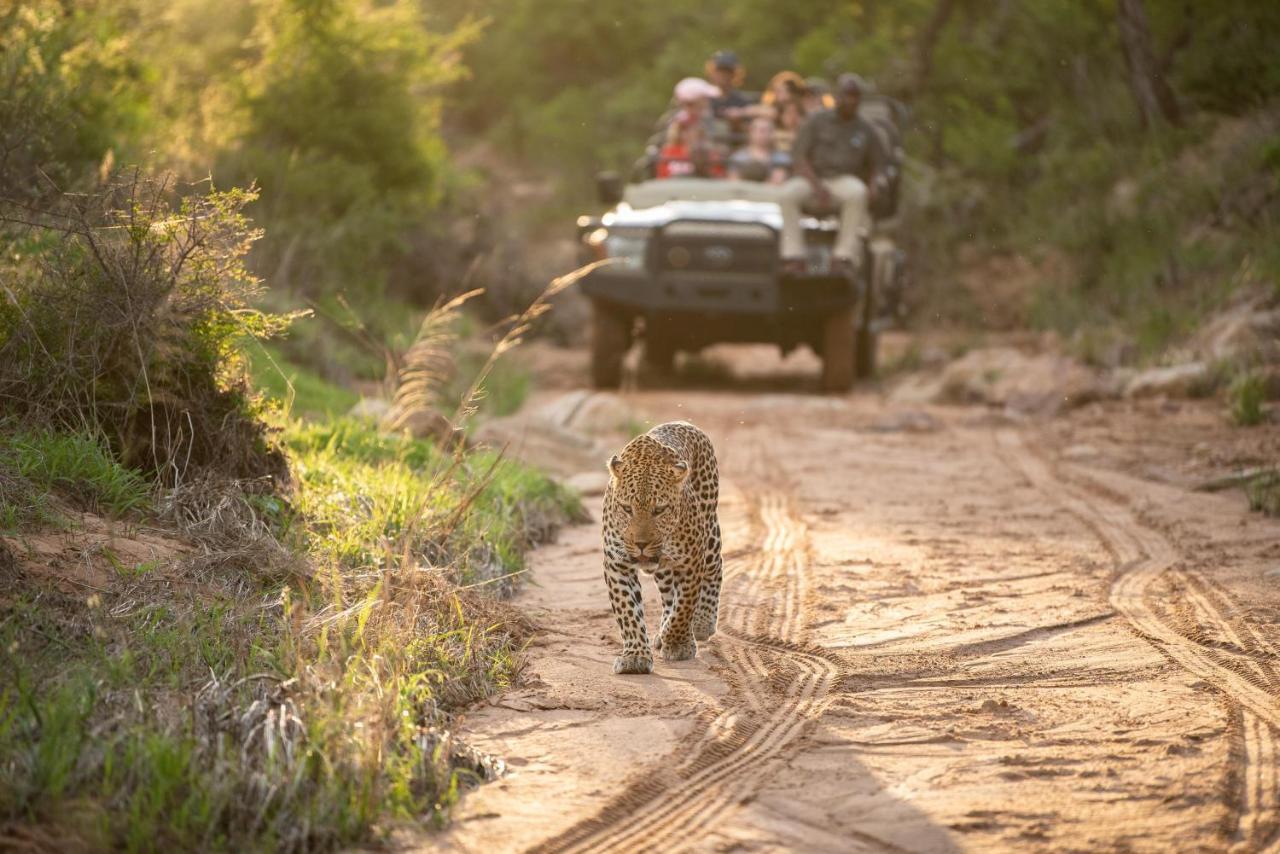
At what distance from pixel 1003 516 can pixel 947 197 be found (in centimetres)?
1489

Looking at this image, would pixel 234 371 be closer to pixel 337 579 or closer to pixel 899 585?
pixel 337 579

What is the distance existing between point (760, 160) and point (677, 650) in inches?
401

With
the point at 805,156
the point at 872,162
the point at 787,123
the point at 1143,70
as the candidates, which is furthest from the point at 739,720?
the point at 1143,70

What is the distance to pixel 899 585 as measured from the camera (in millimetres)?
7652

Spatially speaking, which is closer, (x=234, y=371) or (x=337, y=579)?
(x=337, y=579)

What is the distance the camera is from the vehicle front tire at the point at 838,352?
50.4ft

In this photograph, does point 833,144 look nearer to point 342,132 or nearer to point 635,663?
point 342,132

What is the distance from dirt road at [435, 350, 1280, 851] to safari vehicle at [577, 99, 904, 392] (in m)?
4.74

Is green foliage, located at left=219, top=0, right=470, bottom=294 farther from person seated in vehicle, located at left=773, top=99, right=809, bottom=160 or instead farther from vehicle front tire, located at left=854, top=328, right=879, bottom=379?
vehicle front tire, located at left=854, top=328, right=879, bottom=379

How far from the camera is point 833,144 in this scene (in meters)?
15.6

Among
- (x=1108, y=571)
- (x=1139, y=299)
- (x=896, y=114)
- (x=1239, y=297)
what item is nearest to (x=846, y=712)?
(x=1108, y=571)

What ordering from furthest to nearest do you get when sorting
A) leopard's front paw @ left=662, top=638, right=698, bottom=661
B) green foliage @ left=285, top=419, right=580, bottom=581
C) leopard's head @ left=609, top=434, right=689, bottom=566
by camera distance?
1. green foliage @ left=285, top=419, right=580, bottom=581
2. leopard's front paw @ left=662, top=638, right=698, bottom=661
3. leopard's head @ left=609, top=434, right=689, bottom=566

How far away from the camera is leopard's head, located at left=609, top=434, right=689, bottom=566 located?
5828 mm

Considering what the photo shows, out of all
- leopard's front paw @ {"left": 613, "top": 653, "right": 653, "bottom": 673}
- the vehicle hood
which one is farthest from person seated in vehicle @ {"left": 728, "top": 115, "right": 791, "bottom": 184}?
leopard's front paw @ {"left": 613, "top": 653, "right": 653, "bottom": 673}
